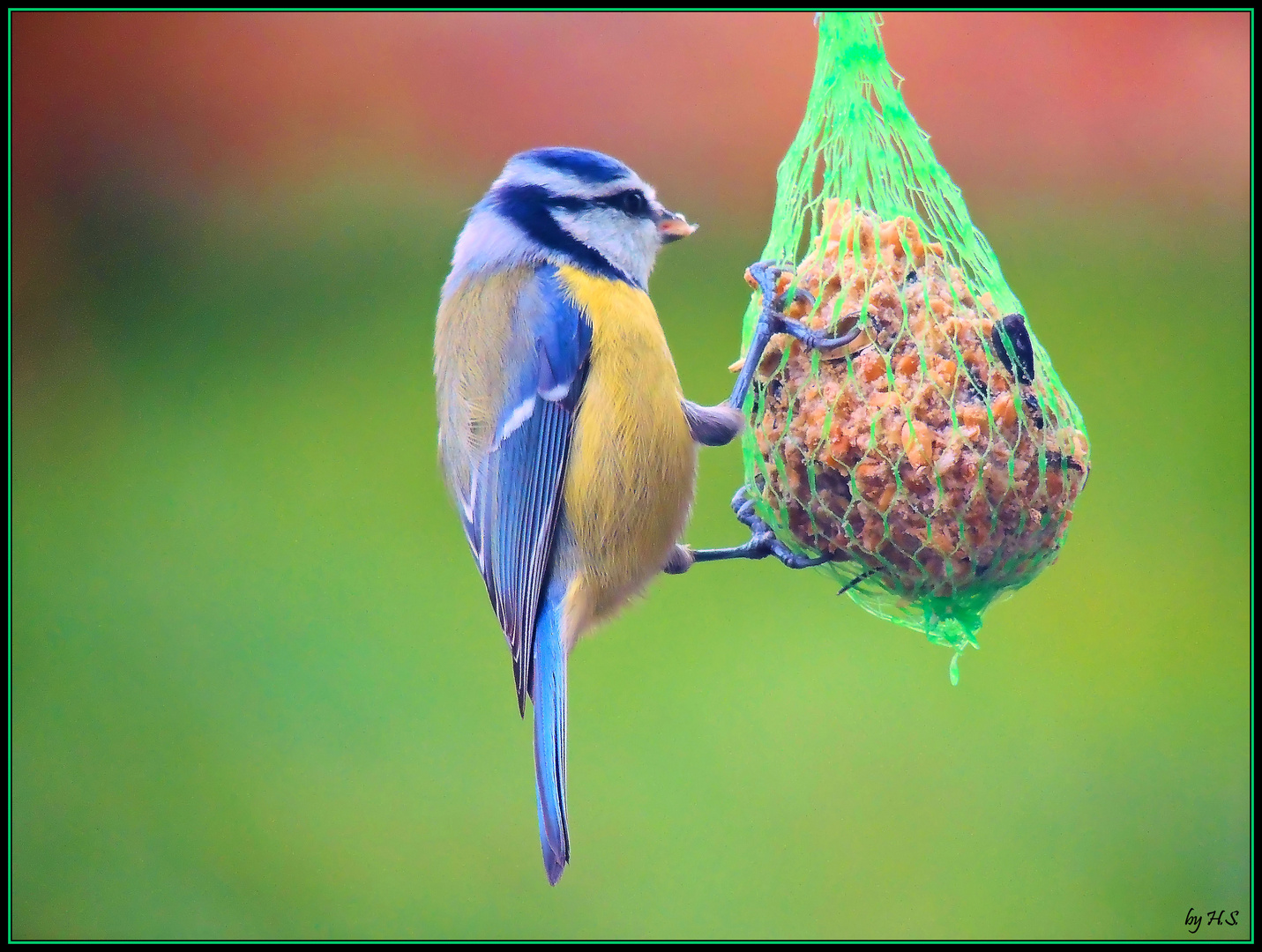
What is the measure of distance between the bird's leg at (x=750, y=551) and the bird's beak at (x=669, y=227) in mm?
453

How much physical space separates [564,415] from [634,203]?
0.39m

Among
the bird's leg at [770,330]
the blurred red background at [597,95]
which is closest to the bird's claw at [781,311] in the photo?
the bird's leg at [770,330]

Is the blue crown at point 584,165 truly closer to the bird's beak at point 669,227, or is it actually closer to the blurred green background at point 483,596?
the bird's beak at point 669,227

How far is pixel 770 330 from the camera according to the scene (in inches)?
70.8

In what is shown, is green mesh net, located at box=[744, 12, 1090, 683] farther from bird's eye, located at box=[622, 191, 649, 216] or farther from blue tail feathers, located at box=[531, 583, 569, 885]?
blue tail feathers, located at box=[531, 583, 569, 885]

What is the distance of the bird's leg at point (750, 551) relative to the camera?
1.90m

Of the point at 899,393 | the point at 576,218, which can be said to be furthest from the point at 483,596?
the point at 899,393

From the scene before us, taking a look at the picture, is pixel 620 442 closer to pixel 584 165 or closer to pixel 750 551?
pixel 750 551

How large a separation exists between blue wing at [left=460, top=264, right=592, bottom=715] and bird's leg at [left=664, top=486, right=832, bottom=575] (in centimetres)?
32

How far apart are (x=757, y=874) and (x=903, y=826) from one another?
353mm

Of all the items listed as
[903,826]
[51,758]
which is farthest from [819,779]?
[51,758]

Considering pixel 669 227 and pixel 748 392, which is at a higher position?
pixel 669 227

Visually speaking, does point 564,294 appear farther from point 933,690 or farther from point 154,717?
point 154,717

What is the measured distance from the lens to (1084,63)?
10.1ft
